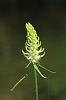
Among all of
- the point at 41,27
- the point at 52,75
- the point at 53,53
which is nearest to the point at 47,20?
the point at 41,27

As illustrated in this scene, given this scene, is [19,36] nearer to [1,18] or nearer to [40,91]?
[1,18]

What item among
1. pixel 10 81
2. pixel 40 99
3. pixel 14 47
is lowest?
pixel 40 99

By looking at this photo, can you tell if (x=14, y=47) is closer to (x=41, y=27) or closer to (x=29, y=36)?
(x=41, y=27)

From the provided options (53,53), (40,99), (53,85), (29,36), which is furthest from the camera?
(53,53)

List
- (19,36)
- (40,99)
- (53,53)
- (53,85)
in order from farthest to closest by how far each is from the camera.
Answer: (19,36) → (53,53) → (53,85) → (40,99)

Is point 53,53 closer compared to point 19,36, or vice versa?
point 53,53

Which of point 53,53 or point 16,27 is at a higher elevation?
point 16,27

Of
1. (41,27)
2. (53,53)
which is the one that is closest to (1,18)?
(41,27)
